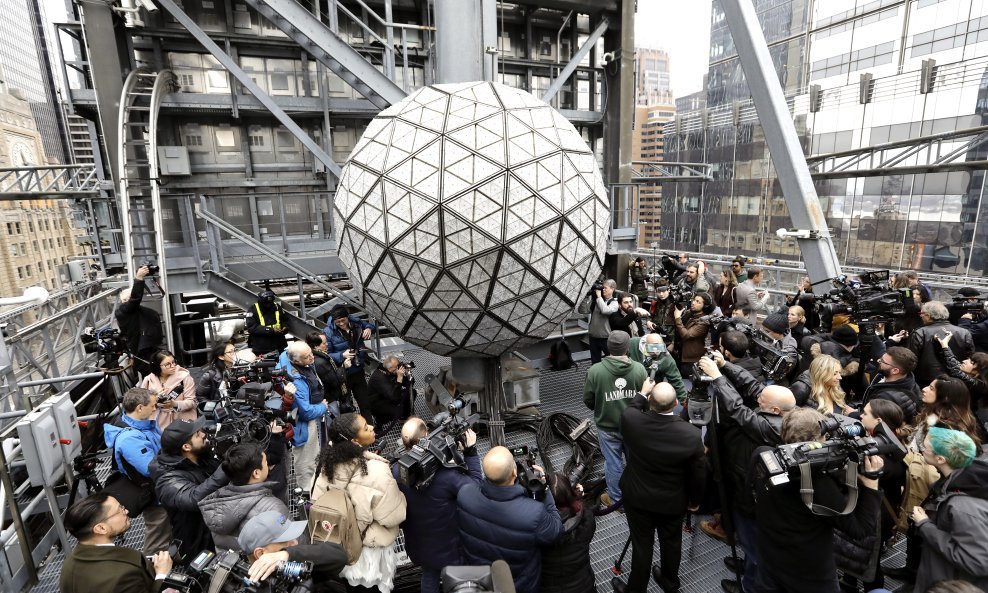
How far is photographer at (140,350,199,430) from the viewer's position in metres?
4.26

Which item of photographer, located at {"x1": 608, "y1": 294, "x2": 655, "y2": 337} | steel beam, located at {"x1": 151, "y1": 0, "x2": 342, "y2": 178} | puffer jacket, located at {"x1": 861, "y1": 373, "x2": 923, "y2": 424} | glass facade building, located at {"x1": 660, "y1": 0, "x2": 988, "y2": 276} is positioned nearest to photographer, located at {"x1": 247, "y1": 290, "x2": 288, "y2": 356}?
steel beam, located at {"x1": 151, "y1": 0, "x2": 342, "y2": 178}

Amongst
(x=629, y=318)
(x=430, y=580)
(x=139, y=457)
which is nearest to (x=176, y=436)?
(x=139, y=457)

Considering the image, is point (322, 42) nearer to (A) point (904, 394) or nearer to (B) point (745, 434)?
(B) point (745, 434)

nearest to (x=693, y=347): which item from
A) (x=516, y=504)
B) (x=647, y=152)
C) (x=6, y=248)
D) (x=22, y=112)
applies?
(x=516, y=504)

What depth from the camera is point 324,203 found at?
1030 cm

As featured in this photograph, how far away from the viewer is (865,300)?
495 centimetres

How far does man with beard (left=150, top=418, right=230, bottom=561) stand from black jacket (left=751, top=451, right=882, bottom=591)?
3548 millimetres

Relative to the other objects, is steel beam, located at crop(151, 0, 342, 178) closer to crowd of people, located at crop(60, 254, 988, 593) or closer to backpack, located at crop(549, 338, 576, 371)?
backpack, located at crop(549, 338, 576, 371)

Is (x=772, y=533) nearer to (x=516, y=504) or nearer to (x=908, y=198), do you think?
(x=516, y=504)

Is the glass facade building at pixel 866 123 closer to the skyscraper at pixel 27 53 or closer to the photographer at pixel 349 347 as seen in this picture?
the photographer at pixel 349 347

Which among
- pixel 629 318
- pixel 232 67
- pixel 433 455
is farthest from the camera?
pixel 232 67

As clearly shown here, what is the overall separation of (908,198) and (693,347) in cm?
1060

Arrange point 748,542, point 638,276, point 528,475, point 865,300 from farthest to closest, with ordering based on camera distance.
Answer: point 638,276
point 865,300
point 748,542
point 528,475

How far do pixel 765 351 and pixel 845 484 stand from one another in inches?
63.9
